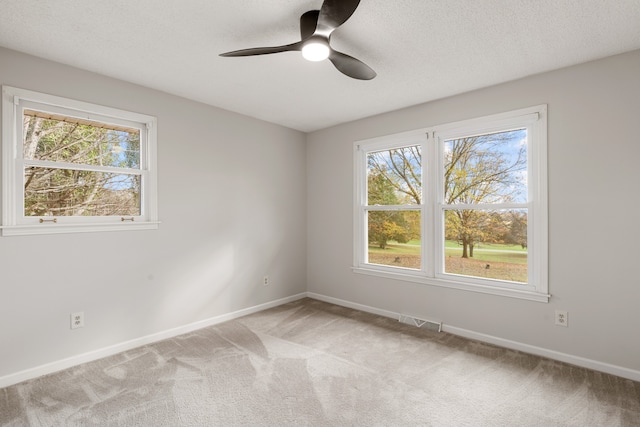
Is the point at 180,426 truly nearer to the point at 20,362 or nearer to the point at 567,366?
the point at 20,362

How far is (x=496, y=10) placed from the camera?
6.44 ft

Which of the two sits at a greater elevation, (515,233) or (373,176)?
(373,176)

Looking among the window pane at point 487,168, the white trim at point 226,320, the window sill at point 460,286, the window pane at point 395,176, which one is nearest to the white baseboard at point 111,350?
the white trim at point 226,320

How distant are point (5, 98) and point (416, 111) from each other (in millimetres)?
3681

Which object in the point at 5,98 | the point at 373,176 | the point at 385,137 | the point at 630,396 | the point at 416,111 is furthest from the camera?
the point at 373,176

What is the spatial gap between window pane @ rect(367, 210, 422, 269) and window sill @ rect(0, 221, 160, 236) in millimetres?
A: 2530

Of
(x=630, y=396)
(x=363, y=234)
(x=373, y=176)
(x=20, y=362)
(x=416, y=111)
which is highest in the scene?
(x=416, y=111)

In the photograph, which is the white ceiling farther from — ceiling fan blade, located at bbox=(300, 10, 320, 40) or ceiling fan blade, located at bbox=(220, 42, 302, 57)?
ceiling fan blade, located at bbox=(220, 42, 302, 57)

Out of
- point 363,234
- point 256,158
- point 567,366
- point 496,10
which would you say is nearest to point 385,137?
point 363,234

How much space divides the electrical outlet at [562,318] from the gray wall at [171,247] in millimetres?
3075

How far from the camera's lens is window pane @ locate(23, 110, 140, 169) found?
258 cm

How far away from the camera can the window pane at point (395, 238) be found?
380 cm

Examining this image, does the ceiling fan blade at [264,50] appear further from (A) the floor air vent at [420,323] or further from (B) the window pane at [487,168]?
(A) the floor air vent at [420,323]

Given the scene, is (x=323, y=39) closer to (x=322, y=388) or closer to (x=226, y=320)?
(x=322, y=388)
